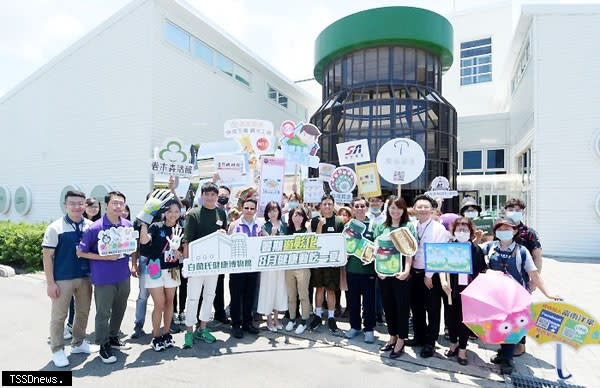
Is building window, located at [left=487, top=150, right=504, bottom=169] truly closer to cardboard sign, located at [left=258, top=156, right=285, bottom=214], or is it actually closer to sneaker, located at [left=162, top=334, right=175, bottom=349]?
cardboard sign, located at [left=258, top=156, right=285, bottom=214]

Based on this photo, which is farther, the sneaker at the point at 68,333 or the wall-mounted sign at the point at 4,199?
the wall-mounted sign at the point at 4,199

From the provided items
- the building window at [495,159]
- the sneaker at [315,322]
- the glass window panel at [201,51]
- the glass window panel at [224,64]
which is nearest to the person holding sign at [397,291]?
the sneaker at [315,322]

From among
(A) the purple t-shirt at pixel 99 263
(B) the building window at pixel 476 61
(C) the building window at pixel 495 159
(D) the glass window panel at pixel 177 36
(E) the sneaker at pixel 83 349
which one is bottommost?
(E) the sneaker at pixel 83 349

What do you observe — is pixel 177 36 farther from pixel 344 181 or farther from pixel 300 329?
pixel 300 329

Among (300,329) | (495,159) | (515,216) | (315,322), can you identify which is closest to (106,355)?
(300,329)

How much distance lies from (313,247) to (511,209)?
114 inches

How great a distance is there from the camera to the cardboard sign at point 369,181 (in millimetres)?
6582

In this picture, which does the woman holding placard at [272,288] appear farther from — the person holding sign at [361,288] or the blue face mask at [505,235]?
the blue face mask at [505,235]

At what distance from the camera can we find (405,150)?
635 cm

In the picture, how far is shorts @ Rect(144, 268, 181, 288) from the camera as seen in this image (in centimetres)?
432

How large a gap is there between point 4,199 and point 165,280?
17614 mm

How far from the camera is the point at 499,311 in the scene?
3.41m

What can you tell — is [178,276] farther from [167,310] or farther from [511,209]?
[511,209]

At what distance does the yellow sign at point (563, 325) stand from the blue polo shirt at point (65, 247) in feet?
17.6
